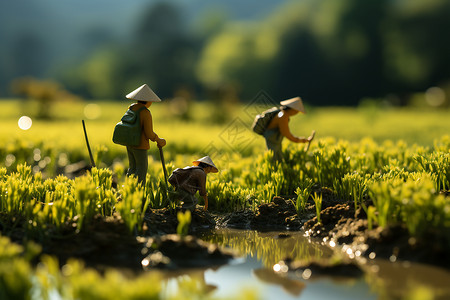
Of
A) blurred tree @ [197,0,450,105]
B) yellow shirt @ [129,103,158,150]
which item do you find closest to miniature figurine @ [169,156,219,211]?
yellow shirt @ [129,103,158,150]

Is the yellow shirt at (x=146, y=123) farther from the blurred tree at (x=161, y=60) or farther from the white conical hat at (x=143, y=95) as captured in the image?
the blurred tree at (x=161, y=60)

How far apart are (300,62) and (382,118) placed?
29622mm

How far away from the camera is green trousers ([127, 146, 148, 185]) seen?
246 inches

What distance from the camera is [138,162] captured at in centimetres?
629

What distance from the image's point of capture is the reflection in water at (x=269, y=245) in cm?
497

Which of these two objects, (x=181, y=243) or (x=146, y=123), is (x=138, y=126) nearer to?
(x=146, y=123)

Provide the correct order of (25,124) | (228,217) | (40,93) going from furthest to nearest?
(40,93), (25,124), (228,217)

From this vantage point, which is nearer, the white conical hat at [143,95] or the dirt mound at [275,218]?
the white conical hat at [143,95]

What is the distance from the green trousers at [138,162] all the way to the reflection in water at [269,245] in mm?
1210

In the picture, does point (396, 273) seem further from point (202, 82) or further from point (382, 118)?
point (202, 82)

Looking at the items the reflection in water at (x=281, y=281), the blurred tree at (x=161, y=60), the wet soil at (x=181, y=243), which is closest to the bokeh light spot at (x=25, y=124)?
the wet soil at (x=181, y=243)

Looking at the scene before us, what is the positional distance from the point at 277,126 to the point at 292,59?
48324 millimetres

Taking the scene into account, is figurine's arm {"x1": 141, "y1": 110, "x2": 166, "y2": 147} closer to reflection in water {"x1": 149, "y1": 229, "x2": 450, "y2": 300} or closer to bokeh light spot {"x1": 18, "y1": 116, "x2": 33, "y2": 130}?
reflection in water {"x1": 149, "y1": 229, "x2": 450, "y2": 300}

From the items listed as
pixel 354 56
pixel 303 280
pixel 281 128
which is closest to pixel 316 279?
pixel 303 280
